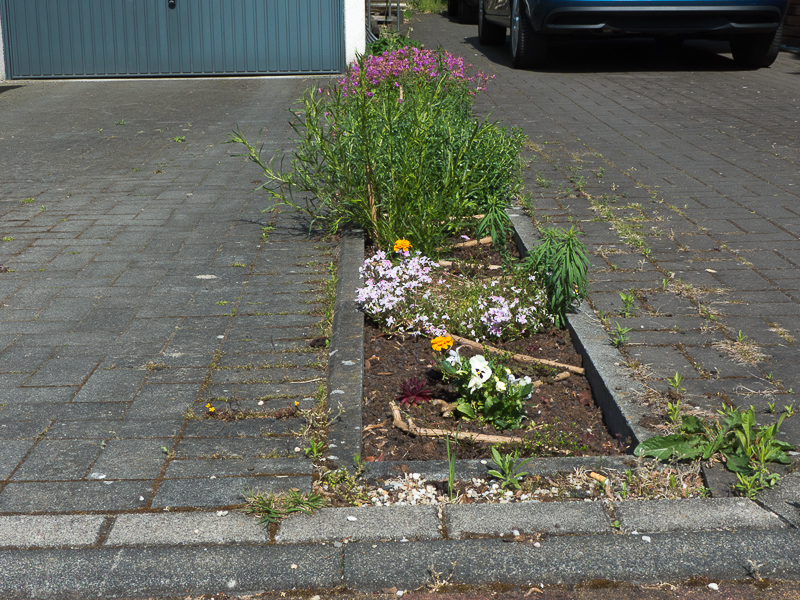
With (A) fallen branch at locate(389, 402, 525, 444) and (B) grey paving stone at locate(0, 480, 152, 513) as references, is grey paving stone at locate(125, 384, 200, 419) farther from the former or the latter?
(A) fallen branch at locate(389, 402, 525, 444)

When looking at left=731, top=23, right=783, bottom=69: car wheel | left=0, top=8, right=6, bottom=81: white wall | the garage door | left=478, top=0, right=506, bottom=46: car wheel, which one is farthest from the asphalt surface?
left=478, top=0, right=506, bottom=46: car wheel

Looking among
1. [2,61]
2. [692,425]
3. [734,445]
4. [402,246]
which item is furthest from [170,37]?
[734,445]

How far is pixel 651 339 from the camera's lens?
3.66 metres

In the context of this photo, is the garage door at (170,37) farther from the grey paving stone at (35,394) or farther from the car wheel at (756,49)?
the grey paving stone at (35,394)

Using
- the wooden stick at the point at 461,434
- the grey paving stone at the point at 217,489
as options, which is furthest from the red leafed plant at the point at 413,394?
the grey paving stone at the point at 217,489

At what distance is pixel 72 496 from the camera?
8.76ft

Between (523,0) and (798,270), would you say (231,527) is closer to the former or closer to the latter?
(798,270)

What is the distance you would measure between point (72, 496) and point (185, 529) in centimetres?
47

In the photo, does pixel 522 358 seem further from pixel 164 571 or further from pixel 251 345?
pixel 164 571

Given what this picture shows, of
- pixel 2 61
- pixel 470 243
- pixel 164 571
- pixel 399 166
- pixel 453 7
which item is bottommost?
pixel 164 571

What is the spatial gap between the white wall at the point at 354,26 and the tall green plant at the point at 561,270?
1005 centimetres

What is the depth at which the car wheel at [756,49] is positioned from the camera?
12320mm

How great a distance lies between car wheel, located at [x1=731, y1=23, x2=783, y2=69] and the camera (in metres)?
12.3

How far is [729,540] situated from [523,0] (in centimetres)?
1080
